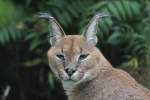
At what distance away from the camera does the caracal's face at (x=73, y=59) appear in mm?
8547

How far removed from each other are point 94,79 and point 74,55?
0.50 m

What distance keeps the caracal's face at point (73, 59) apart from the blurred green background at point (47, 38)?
6.42 feet

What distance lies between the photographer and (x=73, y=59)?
28.3 feet

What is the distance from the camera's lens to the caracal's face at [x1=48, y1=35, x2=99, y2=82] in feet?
28.0

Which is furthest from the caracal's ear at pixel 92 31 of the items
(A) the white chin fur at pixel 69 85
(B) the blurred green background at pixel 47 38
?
(B) the blurred green background at pixel 47 38

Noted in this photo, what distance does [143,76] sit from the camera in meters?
10.7

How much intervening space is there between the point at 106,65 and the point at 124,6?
2.34 meters

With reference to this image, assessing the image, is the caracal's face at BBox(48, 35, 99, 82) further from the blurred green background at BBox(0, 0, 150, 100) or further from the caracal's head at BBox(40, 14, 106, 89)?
the blurred green background at BBox(0, 0, 150, 100)

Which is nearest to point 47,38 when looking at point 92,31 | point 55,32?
point 55,32

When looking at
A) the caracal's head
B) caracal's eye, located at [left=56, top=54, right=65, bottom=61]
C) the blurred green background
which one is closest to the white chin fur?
the caracal's head

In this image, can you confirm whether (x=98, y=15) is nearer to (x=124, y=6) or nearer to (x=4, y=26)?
(x=124, y=6)

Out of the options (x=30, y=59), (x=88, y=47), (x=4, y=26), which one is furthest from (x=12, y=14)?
(x=88, y=47)

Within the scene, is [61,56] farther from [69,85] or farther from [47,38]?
[47,38]

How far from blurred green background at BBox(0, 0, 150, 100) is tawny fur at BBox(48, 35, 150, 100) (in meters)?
1.78
